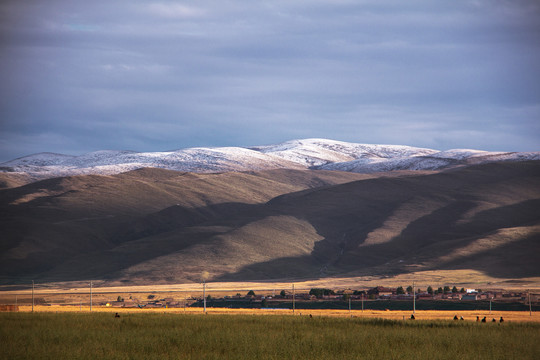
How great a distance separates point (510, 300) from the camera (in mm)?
147250

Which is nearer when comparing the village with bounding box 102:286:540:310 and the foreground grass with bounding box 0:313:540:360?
the foreground grass with bounding box 0:313:540:360

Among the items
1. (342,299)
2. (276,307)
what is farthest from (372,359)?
(342,299)

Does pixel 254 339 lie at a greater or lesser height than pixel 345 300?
greater

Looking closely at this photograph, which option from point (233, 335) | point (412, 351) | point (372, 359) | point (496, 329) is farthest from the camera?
point (496, 329)

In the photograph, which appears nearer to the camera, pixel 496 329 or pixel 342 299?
pixel 496 329

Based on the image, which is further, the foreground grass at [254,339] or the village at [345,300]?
the village at [345,300]

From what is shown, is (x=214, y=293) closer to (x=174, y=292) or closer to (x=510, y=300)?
(x=174, y=292)

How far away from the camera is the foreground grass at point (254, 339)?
55812 millimetres

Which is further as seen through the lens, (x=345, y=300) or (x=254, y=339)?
(x=345, y=300)

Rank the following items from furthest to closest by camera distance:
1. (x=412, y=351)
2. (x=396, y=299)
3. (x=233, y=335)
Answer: (x=396, y=299) < (x=233, y=335) < (x=412, y=351)

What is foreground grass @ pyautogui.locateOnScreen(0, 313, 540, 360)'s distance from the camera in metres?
55.8

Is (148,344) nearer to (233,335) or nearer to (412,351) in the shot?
(233,335)

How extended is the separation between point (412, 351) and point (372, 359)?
22.8 ft

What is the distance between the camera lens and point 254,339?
64.6 meters
